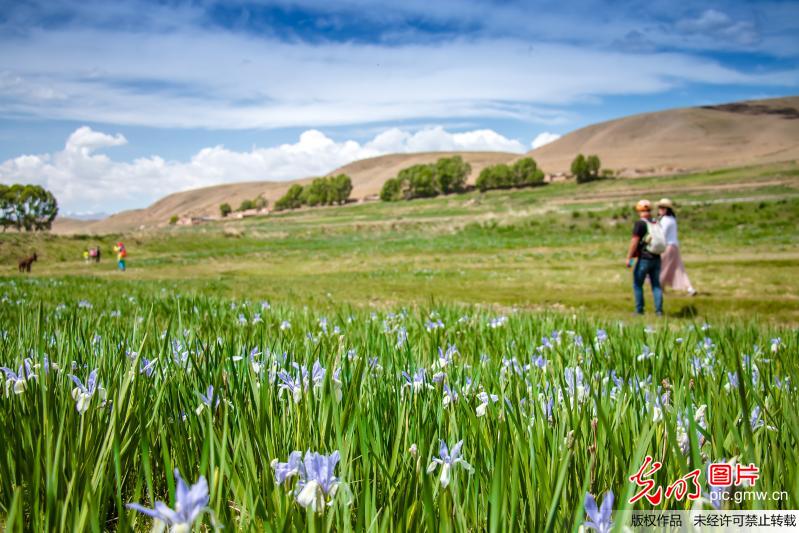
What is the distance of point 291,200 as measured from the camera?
187 meters

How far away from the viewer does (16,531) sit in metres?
1.35

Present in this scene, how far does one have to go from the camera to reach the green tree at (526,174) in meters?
149

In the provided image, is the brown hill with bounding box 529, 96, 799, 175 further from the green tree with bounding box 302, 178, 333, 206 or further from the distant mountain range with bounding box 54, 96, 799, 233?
the green tree with bounding box 302, 178, 333, 206

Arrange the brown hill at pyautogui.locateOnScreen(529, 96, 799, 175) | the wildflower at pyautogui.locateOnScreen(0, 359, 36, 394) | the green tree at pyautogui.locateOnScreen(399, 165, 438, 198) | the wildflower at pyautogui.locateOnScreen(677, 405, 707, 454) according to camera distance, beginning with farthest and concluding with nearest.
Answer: the green tree at pyautogui.locateOnScreen(399, 165, 438, 198) → the brown hill at pyautogui.locateOnScreen(529, 96, 799, 175) → the wildflower at pyautogui.locateOnScreen(0, 359, 36, 394) → the wildflower at pyautogui.locateOnScreen(677, 405, 707, 454)

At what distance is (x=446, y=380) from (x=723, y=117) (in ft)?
746

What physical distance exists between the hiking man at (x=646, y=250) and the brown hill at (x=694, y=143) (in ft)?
459

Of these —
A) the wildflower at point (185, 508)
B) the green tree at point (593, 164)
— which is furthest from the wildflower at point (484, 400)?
the green tree at point (593, 164)

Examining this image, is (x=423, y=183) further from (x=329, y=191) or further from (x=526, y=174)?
(x=329, y=191)

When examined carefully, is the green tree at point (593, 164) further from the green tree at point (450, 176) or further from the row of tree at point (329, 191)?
the row of tree at point (329, 191)

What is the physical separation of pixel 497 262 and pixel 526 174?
4964 inches

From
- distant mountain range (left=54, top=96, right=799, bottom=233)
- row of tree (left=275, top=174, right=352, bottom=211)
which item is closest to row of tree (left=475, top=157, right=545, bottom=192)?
distant mountain range (left=54, top=96, right=799, bottom=233)

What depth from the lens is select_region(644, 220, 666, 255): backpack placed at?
37.9 ft

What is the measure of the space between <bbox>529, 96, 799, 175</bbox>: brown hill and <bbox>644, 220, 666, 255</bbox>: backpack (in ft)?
459

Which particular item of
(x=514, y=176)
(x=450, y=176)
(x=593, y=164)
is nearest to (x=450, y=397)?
(x=593, y=164)
